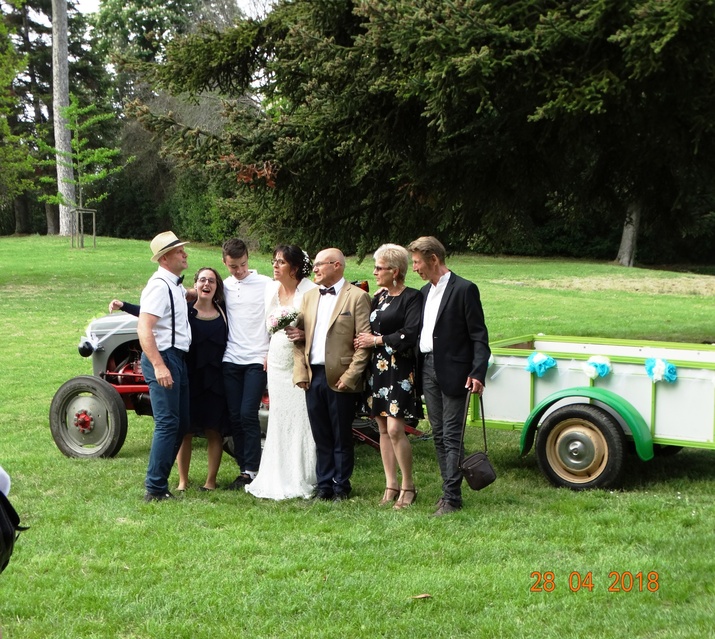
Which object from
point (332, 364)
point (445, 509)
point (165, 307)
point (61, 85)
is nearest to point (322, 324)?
point (332, 364)

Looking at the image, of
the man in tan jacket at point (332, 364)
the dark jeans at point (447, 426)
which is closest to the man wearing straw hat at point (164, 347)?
the man in tan jacket at point (332, 364)

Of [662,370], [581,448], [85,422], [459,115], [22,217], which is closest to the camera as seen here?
[662,370]

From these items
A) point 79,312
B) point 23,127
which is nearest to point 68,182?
point 23,127

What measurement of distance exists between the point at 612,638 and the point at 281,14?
396 inches

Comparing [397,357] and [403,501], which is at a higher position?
[397,357]

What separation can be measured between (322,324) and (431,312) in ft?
2.81

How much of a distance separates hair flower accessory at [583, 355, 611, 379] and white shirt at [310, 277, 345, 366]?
6.40ft

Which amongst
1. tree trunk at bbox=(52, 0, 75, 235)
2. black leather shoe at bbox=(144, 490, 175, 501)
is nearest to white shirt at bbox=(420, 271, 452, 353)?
black leather shoe at bbox=(144, 490, 175, 501)

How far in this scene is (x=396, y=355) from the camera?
21.1ft

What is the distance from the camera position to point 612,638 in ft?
13.6

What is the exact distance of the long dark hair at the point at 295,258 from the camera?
6.85 m

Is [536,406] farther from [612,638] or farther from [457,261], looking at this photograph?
[457,261]

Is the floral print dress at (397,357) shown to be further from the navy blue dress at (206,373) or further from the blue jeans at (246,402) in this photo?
the navy blue dress at (206,373)

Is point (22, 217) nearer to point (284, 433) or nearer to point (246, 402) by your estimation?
point (246, 402)
